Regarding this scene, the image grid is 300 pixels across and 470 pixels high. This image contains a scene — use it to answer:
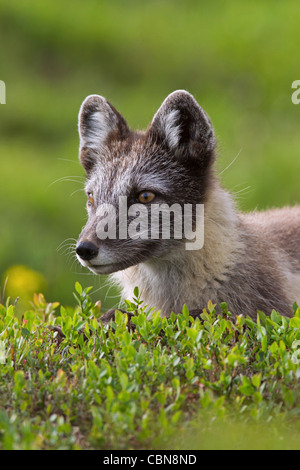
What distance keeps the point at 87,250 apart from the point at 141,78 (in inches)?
390

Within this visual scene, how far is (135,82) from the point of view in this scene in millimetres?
14375

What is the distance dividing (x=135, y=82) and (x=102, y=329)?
10527 millimetres

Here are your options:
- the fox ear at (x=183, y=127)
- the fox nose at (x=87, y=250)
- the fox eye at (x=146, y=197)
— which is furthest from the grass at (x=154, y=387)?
the fox ear at (x=183, y=127)

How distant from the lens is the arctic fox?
18.1ft

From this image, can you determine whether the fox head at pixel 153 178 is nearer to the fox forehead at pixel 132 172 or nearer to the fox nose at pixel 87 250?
the fox forehead at pixel 132 172

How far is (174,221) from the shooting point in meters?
5.50

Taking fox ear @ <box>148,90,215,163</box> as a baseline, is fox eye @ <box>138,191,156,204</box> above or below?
below

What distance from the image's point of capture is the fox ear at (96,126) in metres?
6.07

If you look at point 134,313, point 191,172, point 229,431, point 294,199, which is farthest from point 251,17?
point 229,431

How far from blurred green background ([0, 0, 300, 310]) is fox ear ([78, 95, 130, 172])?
15.2ft

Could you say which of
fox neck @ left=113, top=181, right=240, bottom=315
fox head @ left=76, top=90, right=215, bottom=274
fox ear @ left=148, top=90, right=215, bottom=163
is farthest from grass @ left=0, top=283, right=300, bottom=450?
fox ear @ left=148, top=90, right=215, bottom=163

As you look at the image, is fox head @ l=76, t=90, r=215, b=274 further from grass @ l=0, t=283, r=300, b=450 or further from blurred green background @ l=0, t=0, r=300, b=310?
blurred green background @ l=0, t=0, r=300, b=310

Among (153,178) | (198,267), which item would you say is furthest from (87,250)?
(198,267)
